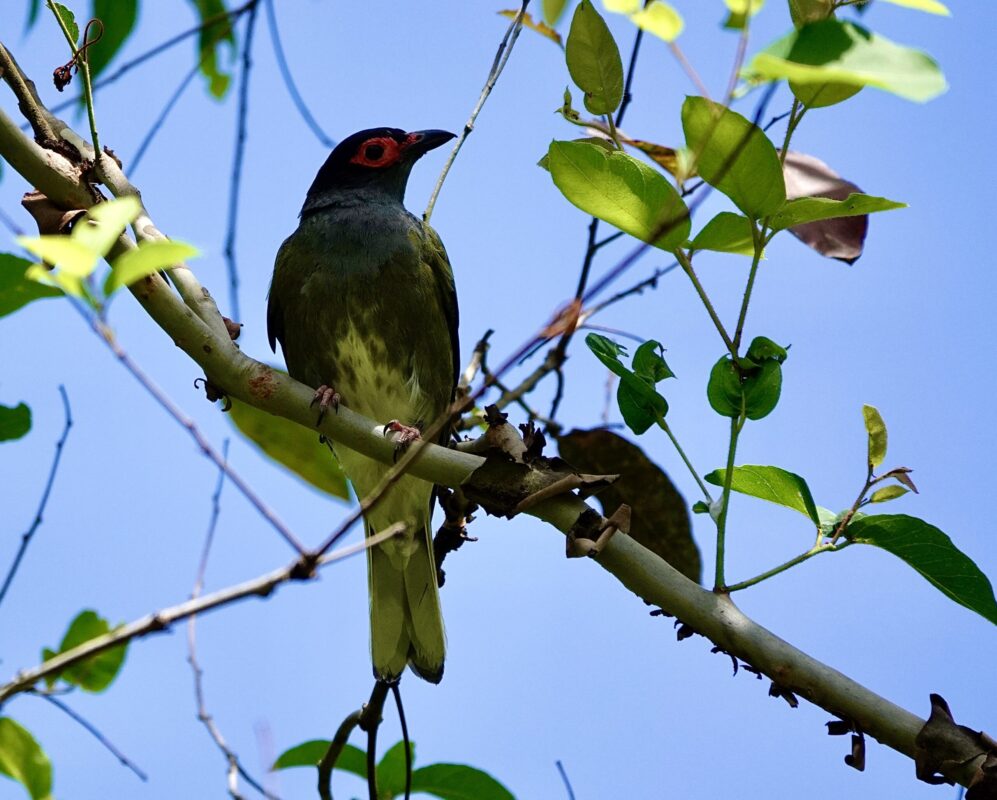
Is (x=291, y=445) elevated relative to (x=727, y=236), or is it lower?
elevated

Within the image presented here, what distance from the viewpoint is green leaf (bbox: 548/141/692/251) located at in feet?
7.70

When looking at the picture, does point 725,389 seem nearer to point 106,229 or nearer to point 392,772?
point 392,772

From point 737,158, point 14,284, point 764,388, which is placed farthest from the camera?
point 764,388

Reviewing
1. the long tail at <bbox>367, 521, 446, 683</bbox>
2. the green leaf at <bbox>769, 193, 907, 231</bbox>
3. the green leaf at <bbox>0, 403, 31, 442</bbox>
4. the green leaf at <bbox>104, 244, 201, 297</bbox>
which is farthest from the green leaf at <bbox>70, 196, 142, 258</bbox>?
the long tail at <bbox>367, 521, 446, 683</bbox>

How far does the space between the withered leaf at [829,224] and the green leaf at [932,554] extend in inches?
25.3

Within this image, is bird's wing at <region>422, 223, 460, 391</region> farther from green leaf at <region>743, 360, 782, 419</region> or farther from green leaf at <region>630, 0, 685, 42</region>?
green leaf at <region>630, 0, 685, 42</region>

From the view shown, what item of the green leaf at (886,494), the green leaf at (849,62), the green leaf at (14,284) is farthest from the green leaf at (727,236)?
the green leaf at (14,284)

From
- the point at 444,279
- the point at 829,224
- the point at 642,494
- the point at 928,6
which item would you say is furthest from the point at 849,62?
the point at 444,279

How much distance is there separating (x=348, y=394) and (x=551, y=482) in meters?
2.06

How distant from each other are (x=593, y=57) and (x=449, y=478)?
3.19 feet

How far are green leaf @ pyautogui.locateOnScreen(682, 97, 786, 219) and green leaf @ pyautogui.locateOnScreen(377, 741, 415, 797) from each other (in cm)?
153

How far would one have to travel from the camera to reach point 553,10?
129 inches

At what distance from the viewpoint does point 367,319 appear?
446cm

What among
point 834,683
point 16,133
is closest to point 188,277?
point 16,133
